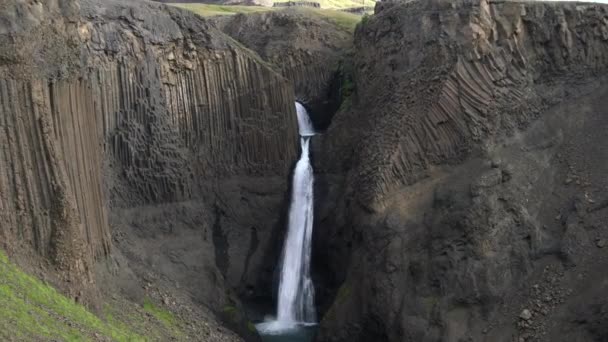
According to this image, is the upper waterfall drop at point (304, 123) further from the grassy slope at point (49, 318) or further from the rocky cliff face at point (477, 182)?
the grassy slope at point (49, 318)

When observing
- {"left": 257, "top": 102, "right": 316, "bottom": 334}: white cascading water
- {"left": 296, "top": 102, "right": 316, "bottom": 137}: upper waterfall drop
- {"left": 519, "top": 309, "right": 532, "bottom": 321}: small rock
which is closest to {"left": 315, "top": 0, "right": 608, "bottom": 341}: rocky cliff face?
{"left": 519, "top": 309, "right": 532, "bottom": 321}: small rock

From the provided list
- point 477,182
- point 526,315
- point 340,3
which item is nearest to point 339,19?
point 477,182

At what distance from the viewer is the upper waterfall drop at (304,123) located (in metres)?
42.2

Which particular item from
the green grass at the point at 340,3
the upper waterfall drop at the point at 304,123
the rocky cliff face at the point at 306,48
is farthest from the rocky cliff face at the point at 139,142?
the green grass at the point at 340,3

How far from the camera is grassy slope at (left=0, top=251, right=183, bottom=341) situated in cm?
1941

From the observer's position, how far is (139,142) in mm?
34062

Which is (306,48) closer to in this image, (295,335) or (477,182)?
(295,335)

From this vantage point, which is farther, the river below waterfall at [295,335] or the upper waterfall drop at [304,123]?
the upper waterfall drop at [304,123]

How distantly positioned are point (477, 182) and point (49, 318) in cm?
1653

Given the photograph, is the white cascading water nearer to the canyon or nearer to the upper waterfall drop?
the canyon

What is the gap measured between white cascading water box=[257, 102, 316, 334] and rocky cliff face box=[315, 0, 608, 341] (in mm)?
1712

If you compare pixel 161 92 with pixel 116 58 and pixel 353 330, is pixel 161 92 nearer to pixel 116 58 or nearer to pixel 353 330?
pixel 116 58

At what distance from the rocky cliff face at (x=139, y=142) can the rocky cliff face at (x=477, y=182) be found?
17.4ft

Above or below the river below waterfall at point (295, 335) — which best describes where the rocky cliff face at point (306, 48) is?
above
